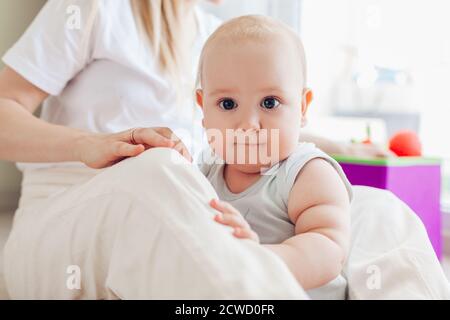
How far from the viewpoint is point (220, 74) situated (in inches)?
29.6

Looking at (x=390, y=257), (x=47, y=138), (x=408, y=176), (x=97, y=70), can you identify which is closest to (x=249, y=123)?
(x=390, y=257)

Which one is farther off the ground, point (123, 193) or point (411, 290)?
point (123, 193)

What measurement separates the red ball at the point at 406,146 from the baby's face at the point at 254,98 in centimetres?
81

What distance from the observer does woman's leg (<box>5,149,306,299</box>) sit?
54 cm

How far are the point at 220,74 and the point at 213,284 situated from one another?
0.31 metres

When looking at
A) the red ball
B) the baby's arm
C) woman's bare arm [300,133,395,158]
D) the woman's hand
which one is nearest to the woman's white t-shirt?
woman's bare arm [300,133,395,158]

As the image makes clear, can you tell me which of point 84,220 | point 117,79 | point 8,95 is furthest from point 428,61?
point 84,220

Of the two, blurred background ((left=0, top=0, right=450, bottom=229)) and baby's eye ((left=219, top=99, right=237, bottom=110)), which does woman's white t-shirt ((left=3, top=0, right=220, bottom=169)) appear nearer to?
baby's eye ((left=219, top=99, right=237, bottom=110))

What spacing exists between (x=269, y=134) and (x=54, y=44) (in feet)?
1.73

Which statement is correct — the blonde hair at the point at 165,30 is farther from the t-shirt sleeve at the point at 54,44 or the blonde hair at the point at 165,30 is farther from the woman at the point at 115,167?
the t-shirt sleeve at the point at 54,44

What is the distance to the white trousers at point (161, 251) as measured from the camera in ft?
1.80

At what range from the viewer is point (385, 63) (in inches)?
107

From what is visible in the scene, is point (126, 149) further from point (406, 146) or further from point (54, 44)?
point (406, 146)
